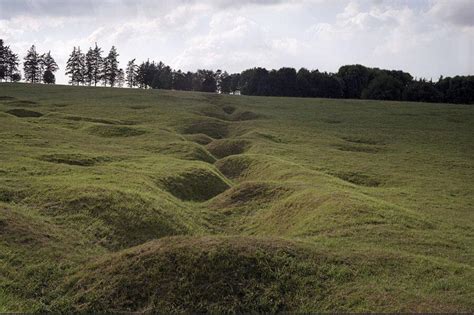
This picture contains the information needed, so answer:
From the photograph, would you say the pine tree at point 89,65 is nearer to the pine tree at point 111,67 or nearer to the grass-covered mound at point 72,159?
the pine tree at point 111,67

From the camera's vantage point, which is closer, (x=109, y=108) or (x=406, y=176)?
(x=406, y=176)

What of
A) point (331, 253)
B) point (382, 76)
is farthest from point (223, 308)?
point (382, 76)

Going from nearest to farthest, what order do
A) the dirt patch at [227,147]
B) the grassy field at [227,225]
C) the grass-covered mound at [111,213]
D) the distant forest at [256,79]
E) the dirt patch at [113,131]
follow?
the grassy field at [227,225] < the grass-covered mound at [111,213] < the dirt patch at [227,147] < the dirt patch at [113,131] < the distant forest at [256,79]

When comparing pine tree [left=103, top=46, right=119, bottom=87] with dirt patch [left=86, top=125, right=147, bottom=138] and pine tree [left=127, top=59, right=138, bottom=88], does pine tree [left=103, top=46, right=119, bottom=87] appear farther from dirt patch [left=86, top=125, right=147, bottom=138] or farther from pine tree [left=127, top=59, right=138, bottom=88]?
dirt patch [left=86, top=125, right=147, bottom=138]

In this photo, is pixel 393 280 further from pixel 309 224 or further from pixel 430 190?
pixel 430 190

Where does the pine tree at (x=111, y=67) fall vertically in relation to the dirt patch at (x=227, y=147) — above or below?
above

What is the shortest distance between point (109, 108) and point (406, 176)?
4562 centimetres

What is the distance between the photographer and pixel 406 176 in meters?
33.5

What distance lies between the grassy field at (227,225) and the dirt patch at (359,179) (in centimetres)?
13

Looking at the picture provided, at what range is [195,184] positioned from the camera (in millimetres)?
28516

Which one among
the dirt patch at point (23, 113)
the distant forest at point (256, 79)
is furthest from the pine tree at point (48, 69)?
the dirt patch at point (23, 113)

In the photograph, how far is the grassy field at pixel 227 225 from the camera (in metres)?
12.4

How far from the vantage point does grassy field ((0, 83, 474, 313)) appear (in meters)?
12.4

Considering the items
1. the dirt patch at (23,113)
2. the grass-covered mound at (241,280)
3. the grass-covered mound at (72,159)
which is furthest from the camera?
the dirt patch at (23,113)
